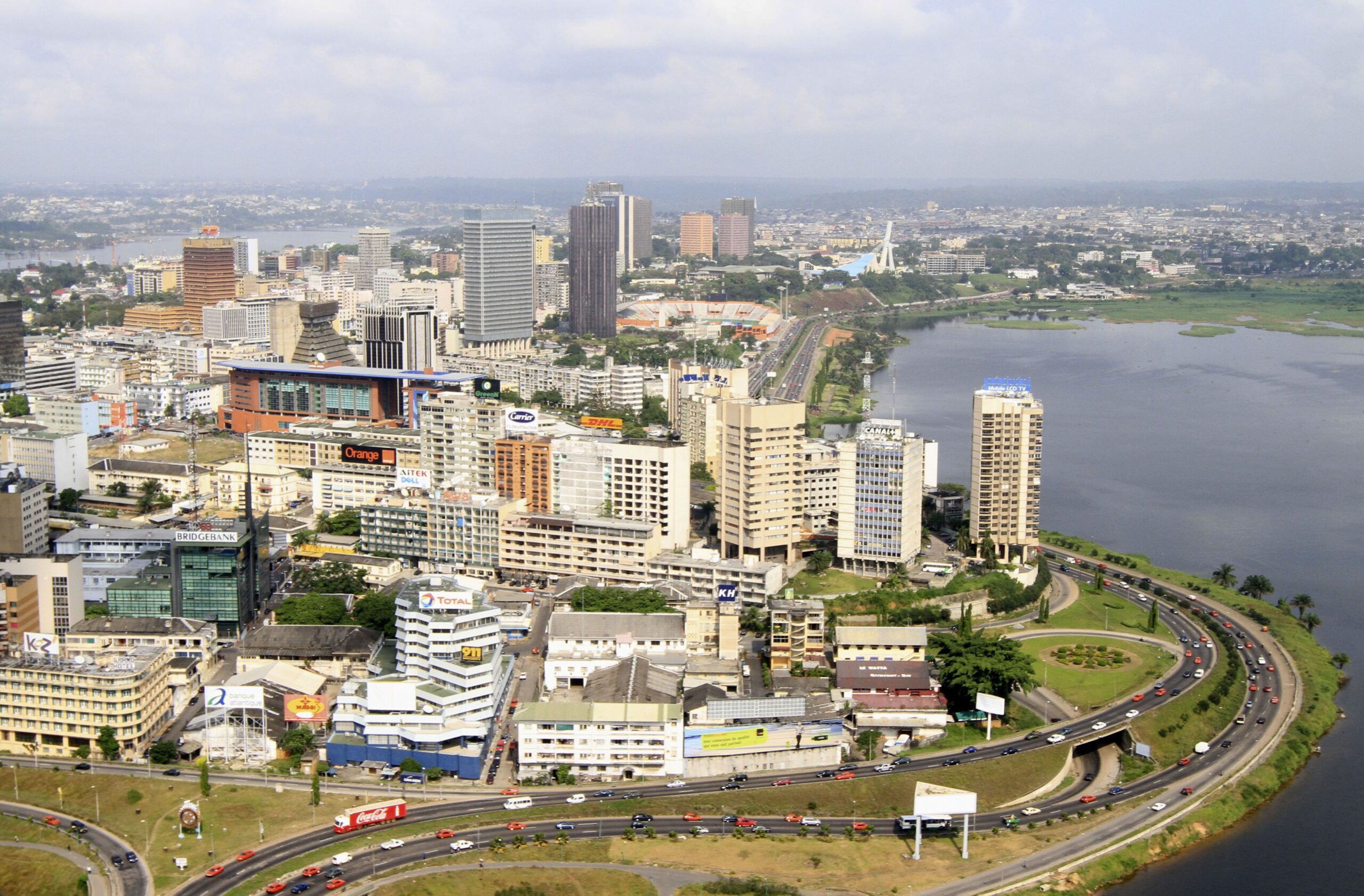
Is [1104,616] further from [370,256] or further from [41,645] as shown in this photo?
[370,256]

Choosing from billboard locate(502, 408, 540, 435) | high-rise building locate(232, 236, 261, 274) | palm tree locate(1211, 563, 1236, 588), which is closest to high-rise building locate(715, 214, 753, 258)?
high-rise building locate(232, 236, 261, 274)

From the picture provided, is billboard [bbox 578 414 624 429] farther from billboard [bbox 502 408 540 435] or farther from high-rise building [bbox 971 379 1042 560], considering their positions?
high-rise building [bbox 971 379 1042 560]

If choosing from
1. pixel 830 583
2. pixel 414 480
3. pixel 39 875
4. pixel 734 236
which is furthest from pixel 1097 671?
pixel 734 236

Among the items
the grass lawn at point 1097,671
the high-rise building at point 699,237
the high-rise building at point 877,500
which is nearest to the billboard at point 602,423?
the high-rise building at point 877,500

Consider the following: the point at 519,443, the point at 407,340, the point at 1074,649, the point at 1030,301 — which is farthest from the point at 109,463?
the point at 1030,301

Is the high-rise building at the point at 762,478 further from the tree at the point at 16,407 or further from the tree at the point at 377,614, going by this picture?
the tree at the point at 16,407

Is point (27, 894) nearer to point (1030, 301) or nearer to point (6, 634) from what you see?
point (6, 634)
